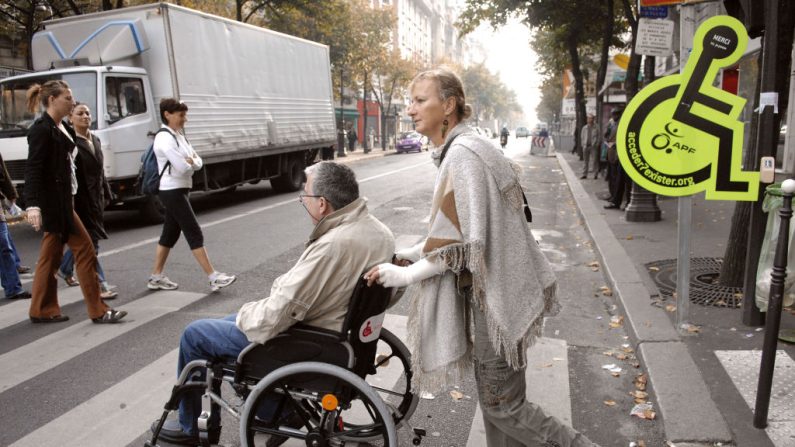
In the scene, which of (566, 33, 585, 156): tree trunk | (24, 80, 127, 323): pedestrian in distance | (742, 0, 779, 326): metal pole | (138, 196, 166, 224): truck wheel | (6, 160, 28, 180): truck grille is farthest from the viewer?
(566, 33, 585, 156): tree trunk

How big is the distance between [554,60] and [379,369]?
31773mm

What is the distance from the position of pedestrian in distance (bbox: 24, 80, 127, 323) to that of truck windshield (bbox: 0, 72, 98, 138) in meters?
5.18

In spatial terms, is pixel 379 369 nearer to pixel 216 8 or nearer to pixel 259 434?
pixel 259 434

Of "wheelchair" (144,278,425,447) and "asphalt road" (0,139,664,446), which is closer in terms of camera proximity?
"wheelchair" (144,278,425,447)

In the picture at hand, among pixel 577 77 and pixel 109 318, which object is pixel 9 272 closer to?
pixel 109 318

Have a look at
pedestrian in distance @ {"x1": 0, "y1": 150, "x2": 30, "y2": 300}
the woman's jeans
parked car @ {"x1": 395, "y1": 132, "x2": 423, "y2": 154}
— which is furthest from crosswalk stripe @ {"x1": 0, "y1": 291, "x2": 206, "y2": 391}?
parked car @ {"x1": 395, "y1": 132, "x2": 423, "y2": 154}

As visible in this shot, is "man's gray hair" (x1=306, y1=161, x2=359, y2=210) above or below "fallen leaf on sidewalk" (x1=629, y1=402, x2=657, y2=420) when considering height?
above

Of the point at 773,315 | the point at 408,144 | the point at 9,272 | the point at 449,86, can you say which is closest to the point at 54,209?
the point at 9,272

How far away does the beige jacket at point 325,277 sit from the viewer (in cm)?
255

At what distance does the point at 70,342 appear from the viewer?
15.4ft

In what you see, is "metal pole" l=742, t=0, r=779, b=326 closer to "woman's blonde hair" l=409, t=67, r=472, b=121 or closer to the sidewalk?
the sidewalk

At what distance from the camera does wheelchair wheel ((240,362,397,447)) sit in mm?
2539

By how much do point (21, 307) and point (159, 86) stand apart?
613cm

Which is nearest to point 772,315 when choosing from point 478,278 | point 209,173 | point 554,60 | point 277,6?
point 478,278
